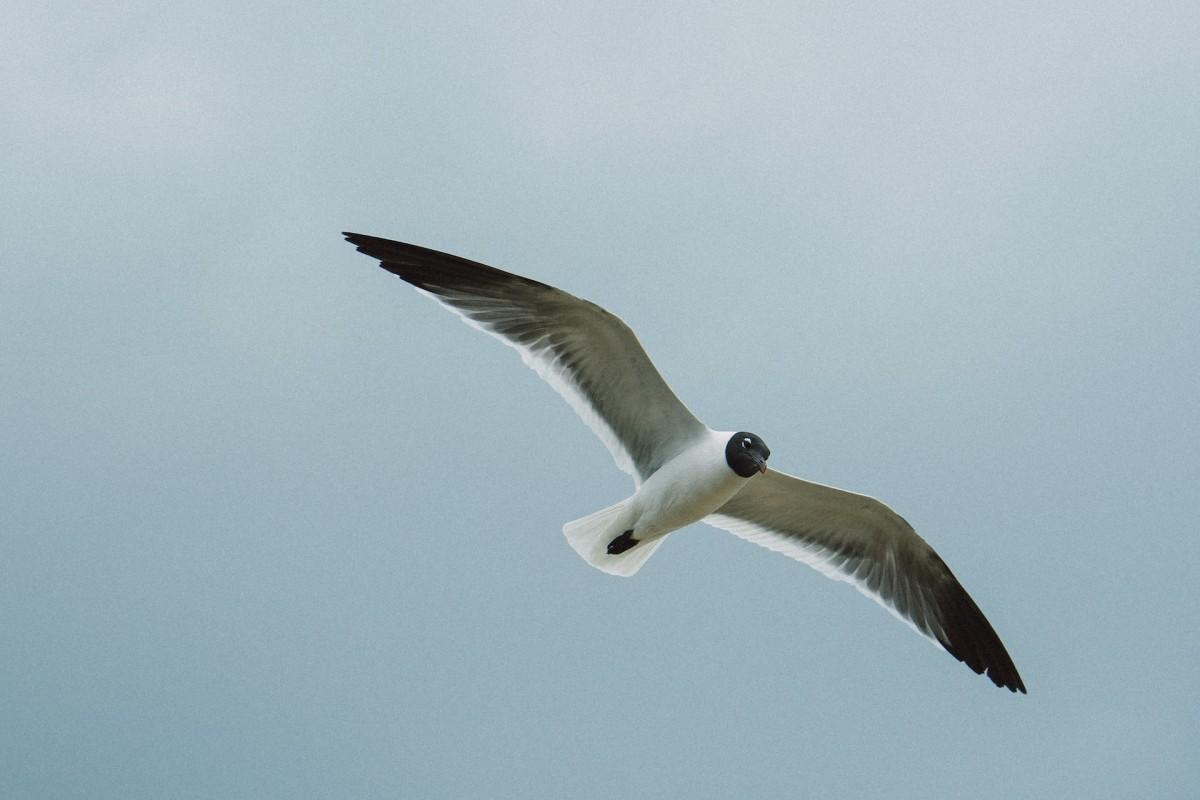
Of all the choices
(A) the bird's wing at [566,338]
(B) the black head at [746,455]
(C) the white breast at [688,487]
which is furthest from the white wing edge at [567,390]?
(B) the black head at [746,455]

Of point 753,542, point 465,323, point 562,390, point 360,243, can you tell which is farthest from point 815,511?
point 360,243

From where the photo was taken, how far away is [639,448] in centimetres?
876

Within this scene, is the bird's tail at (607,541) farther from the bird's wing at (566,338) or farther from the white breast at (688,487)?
the bird's wing at (566,338)

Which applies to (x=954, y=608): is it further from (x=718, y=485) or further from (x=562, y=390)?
(x=562, y=390)

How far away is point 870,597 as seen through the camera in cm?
972

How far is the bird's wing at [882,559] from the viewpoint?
943cm

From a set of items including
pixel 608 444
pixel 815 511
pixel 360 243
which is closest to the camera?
pixel 360 243

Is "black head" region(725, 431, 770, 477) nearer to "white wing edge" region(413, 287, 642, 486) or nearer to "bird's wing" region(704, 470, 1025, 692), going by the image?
"white wing edge" region(413, 287, 642, 486)

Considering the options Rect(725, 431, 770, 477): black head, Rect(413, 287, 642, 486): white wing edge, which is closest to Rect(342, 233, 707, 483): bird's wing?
Rect(413, 287, 642, 486): white wing edge

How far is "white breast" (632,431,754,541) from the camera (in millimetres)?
8320

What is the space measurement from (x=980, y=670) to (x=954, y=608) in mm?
458

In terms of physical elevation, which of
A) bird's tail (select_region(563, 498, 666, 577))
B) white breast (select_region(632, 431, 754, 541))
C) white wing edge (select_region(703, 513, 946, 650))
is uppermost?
white wing edge (select_region(703, 513, 946, 650))

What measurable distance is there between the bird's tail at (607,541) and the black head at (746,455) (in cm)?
72

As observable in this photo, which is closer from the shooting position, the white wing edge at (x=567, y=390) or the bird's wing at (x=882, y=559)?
the white wing edge at (x=567, y=390)
